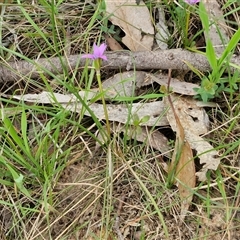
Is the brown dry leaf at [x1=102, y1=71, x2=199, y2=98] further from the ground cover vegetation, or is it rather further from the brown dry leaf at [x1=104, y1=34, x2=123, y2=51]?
the brown dry leaf at [x1=104, y1=34, x2=123, y2=51]

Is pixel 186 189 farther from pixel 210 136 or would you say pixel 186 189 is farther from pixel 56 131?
pixel 56 131

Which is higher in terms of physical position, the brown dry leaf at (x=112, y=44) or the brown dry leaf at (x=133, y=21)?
the brown dry leaf at (x=133, y=21)

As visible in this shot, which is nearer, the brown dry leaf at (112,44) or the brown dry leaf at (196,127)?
the brown dry leaf at (196,127)

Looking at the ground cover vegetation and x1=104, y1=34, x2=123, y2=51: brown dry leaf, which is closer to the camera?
the ground cover vegetation

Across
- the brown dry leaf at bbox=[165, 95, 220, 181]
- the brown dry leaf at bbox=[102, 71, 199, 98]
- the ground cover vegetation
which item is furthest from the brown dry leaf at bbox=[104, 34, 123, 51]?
the brown dry leaf at bbox=[165, 95, 220, 181]

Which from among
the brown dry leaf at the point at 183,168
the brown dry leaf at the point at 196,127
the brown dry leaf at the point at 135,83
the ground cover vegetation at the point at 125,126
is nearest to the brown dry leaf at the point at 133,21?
the ground cover vegetation at the point at 125,126

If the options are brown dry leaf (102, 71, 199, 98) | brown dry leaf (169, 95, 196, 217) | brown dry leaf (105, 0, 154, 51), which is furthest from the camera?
brown dry leaf (105, 0, 154, 51)

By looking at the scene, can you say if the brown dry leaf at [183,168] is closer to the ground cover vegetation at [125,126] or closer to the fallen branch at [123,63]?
the ground cover vegetation at [125,126]

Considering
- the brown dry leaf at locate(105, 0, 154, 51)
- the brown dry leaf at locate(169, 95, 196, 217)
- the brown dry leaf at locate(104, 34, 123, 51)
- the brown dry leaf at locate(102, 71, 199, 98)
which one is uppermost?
the brown dry leaf at locate(105, 0, 154, 51)

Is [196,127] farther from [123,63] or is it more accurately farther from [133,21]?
[133,21]
